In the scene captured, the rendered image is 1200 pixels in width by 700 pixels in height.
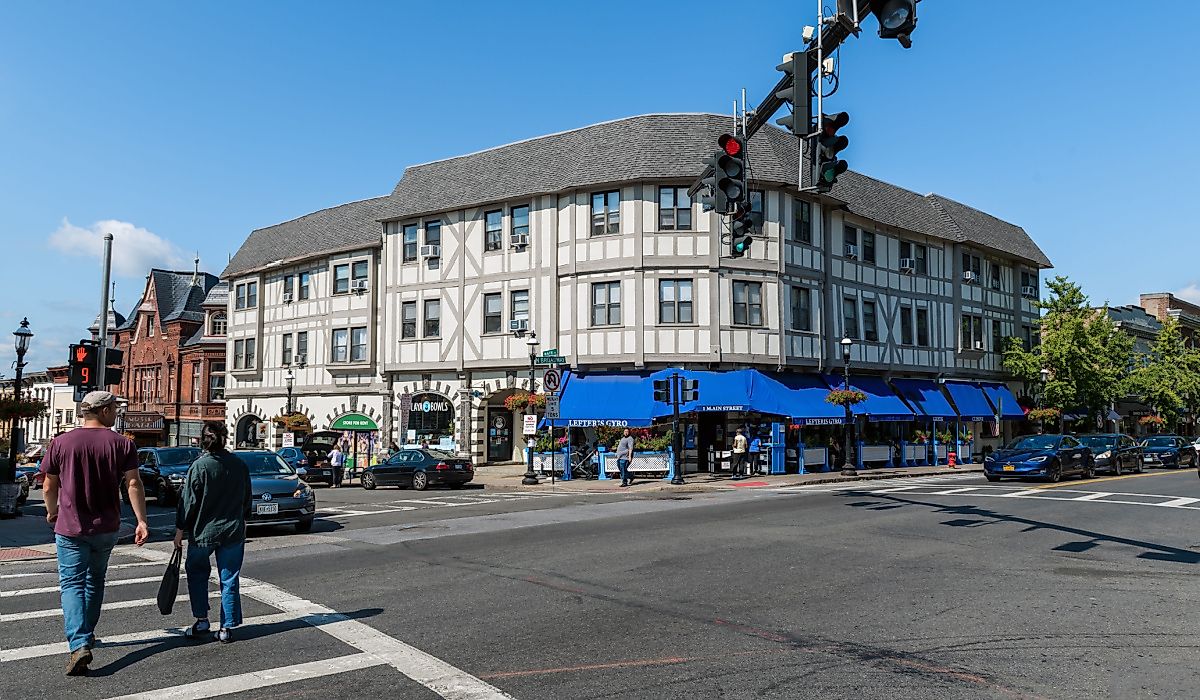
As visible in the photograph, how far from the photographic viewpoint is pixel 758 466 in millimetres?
31969

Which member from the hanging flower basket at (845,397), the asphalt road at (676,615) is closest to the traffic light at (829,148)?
the asphalt road at (676,615)

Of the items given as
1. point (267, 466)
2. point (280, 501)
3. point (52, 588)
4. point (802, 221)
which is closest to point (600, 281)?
point (802, 221)

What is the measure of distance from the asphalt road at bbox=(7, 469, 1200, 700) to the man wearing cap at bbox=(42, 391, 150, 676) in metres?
0.46

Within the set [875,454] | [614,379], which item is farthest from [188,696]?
[875,454]

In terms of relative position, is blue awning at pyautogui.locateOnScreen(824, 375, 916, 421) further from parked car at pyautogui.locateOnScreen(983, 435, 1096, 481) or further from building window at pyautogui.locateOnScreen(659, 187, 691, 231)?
building window at pyautogui.locateOnScreen(659, 187, 691, 231)

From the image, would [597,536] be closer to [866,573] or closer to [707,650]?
[866,573]

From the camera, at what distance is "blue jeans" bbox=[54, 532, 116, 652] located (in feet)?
21.3

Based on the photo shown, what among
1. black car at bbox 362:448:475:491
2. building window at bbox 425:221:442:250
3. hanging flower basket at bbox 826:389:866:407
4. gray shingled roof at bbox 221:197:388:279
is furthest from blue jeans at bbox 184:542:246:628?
gray shingled roof at bbox 221:197:388:279

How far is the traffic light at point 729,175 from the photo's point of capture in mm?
11703

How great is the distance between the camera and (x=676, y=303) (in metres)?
32.2

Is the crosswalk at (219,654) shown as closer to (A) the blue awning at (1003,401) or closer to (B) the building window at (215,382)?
(A) the blue awning at (1003,401)

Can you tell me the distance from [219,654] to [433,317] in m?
30.6

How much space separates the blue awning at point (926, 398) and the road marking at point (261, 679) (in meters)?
33.9

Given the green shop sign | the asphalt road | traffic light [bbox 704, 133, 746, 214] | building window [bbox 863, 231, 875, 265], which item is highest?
building window [bbox 863, 231, 875, 265]
